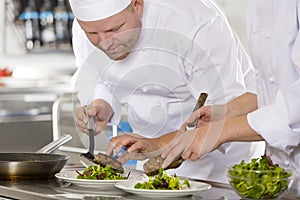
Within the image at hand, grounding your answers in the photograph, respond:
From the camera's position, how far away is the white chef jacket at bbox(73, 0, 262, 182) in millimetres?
A: 2285

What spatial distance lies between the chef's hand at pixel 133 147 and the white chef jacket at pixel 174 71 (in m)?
0.22

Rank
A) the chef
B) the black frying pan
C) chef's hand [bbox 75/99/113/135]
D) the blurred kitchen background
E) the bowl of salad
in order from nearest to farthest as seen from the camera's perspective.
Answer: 1. the bowl of salad
2. the chef
3. the black frying pan
4. chef's hand [bbox 75/99/113/135]
5. the blurred kitchen background

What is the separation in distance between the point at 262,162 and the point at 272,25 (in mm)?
470

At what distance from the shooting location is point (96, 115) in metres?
2.24

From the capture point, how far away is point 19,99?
4.81m

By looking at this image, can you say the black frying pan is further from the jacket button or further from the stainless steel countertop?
the jacket button

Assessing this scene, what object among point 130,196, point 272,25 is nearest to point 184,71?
point 272,25

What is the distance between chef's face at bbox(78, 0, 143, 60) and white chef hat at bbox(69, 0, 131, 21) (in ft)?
0.04

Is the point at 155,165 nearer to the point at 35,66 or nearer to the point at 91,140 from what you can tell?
the point at 91,140

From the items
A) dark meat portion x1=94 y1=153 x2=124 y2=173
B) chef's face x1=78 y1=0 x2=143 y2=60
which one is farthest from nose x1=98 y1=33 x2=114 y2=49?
dark meat portion x1=94 y1=153 x2=124 y2=173

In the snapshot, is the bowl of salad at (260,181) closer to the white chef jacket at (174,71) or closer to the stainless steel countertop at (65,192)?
the stainless steel countertop at (65,192)

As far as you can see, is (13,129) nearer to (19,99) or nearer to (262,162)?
(19,99)

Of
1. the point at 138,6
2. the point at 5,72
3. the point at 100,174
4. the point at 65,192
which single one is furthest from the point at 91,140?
the point at 5,72

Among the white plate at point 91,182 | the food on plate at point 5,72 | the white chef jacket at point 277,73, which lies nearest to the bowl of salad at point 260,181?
the white chef jacket at point 277,73
